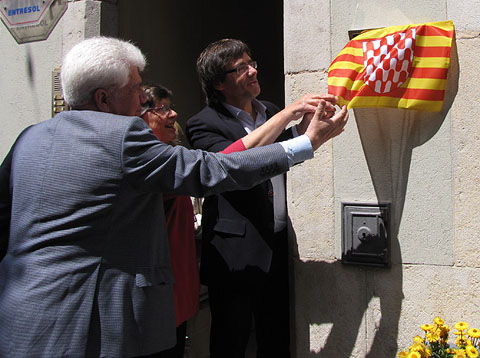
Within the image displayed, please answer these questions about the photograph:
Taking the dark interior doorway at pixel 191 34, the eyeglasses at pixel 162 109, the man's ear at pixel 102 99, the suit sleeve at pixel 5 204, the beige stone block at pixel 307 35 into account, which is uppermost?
the dark interior doorway at pixel 191 34

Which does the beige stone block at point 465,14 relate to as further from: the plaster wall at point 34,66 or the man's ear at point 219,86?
the plaster wall at point 34,66

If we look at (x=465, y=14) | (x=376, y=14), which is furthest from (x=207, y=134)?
(x=465, y=14)

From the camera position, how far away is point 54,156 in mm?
1701

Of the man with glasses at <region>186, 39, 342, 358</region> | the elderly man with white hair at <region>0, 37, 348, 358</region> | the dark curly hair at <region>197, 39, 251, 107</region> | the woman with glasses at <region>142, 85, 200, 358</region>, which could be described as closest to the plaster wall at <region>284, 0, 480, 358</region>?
the man with glasses at <region>186, 39, 342, 358</region>

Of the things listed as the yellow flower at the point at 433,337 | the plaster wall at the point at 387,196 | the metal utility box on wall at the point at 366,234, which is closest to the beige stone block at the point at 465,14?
the plaster wall at the point at 387,196

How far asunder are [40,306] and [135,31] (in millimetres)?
3077

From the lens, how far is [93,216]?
1.68 metres

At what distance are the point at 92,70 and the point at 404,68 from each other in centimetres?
150

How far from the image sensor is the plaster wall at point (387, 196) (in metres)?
2.47

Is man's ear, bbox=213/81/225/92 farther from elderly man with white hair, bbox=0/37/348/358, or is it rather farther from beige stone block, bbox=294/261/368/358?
beige stone block, bbox=294/261/368/358

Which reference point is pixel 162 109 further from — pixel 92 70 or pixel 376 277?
pixel 376 277

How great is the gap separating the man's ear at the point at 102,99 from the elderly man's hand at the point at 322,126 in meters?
0.77

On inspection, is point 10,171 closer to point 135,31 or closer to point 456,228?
point 456,228

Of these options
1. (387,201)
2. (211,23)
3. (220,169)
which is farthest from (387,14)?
(211,23)
